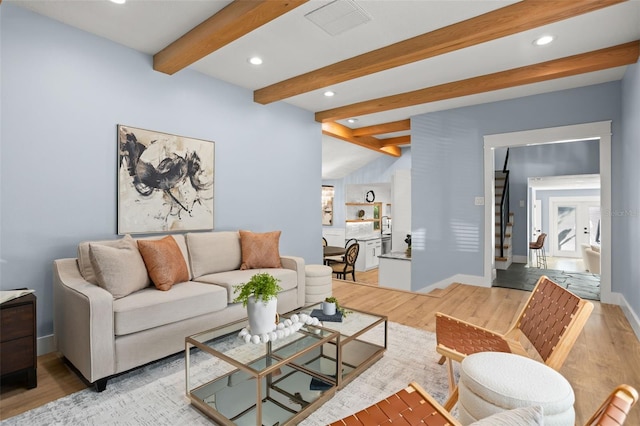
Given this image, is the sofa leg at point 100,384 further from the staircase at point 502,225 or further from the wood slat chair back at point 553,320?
the staircase at point 502,225

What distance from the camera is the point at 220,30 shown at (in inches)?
102

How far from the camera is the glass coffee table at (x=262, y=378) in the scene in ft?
5.87

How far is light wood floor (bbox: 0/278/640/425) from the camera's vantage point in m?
2.08

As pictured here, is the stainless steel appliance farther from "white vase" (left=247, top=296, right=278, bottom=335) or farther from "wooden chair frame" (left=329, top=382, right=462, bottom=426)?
"wooden chair frame" (left=329, top=382, right=462, bottom=426)

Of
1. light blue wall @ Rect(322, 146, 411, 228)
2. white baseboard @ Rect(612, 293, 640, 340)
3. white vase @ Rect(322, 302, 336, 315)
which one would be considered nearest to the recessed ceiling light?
white baseboard @ Rect(612, 293, 640, 340)

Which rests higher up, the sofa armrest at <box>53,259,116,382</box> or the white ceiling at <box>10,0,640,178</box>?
the white ceiling at <box>10,0,640,178</box>

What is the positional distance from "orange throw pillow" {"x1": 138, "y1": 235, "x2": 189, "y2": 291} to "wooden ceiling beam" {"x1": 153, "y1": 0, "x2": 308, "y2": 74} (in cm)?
170

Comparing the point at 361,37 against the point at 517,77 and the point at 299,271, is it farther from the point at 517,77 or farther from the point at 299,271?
the point at 299,271

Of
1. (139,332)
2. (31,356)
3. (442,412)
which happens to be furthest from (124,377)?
(442,412)

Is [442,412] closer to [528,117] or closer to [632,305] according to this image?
[632,305]

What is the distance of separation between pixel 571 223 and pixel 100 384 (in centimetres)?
1168

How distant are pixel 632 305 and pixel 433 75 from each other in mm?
3126

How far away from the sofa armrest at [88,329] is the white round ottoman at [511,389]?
2.10 metres

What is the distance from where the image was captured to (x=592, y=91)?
4.11 m
